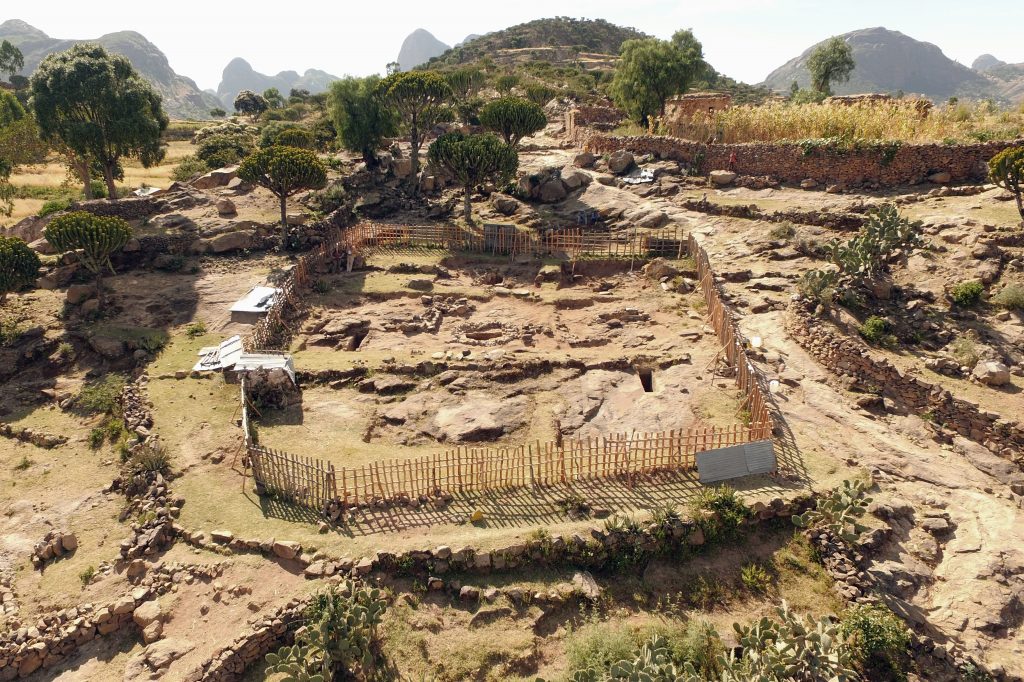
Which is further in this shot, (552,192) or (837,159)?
(552,192)

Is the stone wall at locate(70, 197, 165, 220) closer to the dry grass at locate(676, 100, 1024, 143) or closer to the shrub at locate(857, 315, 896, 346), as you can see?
the dry grass at locate(676, 100, 1024, 143)

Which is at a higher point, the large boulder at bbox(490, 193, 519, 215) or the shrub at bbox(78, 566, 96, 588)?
the large boulder at bbox(490, 193, 519, 215)

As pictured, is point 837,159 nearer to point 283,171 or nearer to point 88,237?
point 283,171

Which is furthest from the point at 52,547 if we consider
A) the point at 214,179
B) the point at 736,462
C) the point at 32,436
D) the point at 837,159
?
the point at 837,159

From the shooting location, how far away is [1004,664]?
380 inches

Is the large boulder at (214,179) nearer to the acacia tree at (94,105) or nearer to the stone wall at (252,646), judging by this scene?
the acacia tree at (94,105)

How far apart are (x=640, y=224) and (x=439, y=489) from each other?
20.2m

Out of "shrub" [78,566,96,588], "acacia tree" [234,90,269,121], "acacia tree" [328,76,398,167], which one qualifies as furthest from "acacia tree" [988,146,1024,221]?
"acacia tree" [234,90,269,121]

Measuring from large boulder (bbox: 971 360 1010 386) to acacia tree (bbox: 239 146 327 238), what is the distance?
92.1 feet

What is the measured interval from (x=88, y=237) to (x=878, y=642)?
28.2 metres

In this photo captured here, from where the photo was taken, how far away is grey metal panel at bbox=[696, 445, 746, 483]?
13312 mm

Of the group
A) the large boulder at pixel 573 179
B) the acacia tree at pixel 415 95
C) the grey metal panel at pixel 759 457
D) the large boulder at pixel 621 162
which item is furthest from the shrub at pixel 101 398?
the large boulder at pixel 621 162

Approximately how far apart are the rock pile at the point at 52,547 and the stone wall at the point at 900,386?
70.0 ft

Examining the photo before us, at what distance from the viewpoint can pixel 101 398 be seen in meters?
17.5
